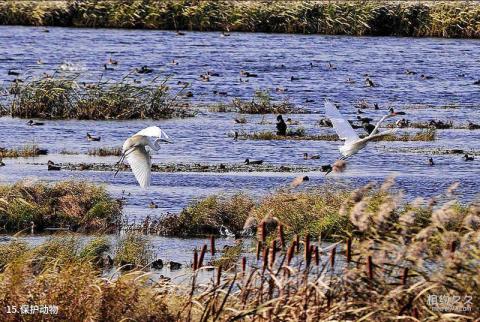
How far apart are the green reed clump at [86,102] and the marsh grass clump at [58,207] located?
13.8 metres

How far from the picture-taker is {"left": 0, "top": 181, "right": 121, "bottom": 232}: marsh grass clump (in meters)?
19.7

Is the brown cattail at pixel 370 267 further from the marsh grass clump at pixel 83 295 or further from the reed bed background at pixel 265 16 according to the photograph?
the reed bed background at pixel 265 16

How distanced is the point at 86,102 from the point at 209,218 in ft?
51.1

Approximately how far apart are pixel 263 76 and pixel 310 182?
23147 mm

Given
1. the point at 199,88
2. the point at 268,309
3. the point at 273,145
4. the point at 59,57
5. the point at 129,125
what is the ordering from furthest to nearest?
the point at 59,57 → the point at 199,88 → the point at 129,125 → the point at 273,145 → the point at 268,309

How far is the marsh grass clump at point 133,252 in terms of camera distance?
17.2m

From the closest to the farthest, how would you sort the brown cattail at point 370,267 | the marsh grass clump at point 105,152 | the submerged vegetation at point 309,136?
the brown cattail at point 370,267, the marsh grass clump at point 105,152, the submerged vegetation at point 309,136

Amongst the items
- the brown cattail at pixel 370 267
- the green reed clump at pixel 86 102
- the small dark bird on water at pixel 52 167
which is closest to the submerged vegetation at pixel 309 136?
the green reed clump at pixel 86 102

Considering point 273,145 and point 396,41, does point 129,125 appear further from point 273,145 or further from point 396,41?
point 396,41

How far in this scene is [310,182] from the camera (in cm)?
2550

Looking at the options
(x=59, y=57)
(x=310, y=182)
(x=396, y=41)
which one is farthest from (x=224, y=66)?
(x=310, y=182)

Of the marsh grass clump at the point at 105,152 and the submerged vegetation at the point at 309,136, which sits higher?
the marsh grass clump at the point at 105,152

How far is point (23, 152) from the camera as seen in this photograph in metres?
28.7

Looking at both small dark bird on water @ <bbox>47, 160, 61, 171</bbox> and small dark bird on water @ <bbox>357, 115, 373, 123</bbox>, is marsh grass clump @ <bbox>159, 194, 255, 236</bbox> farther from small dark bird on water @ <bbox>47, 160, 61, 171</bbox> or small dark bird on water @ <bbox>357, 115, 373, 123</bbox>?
small dark bird on water @ <bbox>357, 115, 373, 123</bbox>
